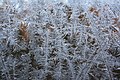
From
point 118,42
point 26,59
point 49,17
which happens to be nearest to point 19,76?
point 26,59

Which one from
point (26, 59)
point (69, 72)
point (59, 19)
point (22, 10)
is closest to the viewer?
point (69, 72)

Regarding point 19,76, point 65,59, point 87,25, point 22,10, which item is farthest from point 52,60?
point 22,10

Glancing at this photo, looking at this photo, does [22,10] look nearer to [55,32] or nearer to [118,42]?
[55,32]

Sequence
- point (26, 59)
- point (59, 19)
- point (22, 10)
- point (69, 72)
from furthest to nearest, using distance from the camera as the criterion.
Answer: point (22, 10) < point (59, 19) < point (26, 59) < point (69, 72)

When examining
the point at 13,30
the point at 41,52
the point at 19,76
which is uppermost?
the point at 13,30

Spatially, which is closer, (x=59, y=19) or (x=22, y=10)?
(x=59, y=19)

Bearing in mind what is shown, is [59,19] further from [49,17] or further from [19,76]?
[19,76]

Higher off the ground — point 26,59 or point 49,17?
point 49,17
